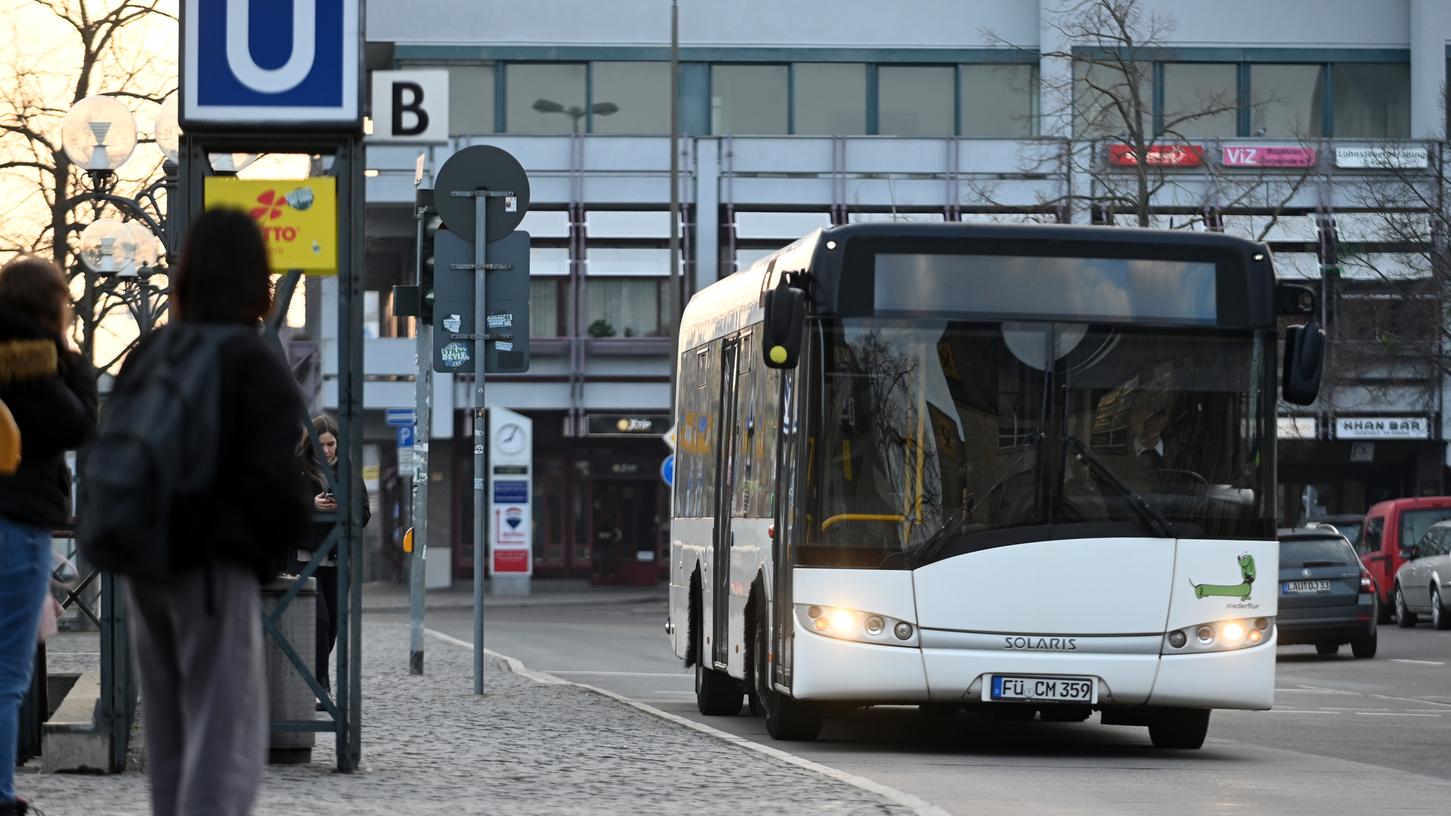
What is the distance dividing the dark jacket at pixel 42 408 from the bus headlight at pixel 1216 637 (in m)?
7.38

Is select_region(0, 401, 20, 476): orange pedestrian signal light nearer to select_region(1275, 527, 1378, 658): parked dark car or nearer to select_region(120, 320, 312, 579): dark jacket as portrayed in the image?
select_region(120, 320, 312, 579): dark jacket

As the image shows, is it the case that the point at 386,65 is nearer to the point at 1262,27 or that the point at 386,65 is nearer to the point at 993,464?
the point at 1262,27

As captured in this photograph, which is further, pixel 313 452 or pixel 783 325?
pixel 313 452

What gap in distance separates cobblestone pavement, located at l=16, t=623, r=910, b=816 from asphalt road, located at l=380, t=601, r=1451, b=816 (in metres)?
0.80

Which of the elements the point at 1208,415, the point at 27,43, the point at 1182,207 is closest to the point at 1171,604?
the point at 1208,415

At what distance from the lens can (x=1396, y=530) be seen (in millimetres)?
39781

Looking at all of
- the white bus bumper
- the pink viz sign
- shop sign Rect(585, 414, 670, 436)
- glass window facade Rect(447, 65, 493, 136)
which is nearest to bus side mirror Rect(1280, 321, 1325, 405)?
the white bus bumper

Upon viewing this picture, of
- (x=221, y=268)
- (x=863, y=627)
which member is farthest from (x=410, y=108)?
(x=221, y=268)

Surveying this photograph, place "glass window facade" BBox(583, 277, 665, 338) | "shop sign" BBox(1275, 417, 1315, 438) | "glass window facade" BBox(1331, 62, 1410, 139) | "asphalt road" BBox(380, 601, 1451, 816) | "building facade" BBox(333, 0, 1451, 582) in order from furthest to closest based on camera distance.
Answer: "glass window facade" BBox(1331, 62, 1410, 139)
"glass window facade" BBox(583, 277, 665, 338)
"building facade" BBox(333, 0, 1451, 582)
"shop sign" BBox(1275, 417, 1315, 438)
"asphalt road" BBox(380, 601, 1451, 816)

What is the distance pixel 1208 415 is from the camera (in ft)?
45.9

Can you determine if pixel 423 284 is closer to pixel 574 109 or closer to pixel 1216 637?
pixel 1216 637

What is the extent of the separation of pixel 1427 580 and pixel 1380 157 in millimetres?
14691

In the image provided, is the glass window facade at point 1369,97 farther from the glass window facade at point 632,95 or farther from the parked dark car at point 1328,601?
the parked dark car at point 1328,601

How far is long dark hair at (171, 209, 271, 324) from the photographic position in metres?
5.64
